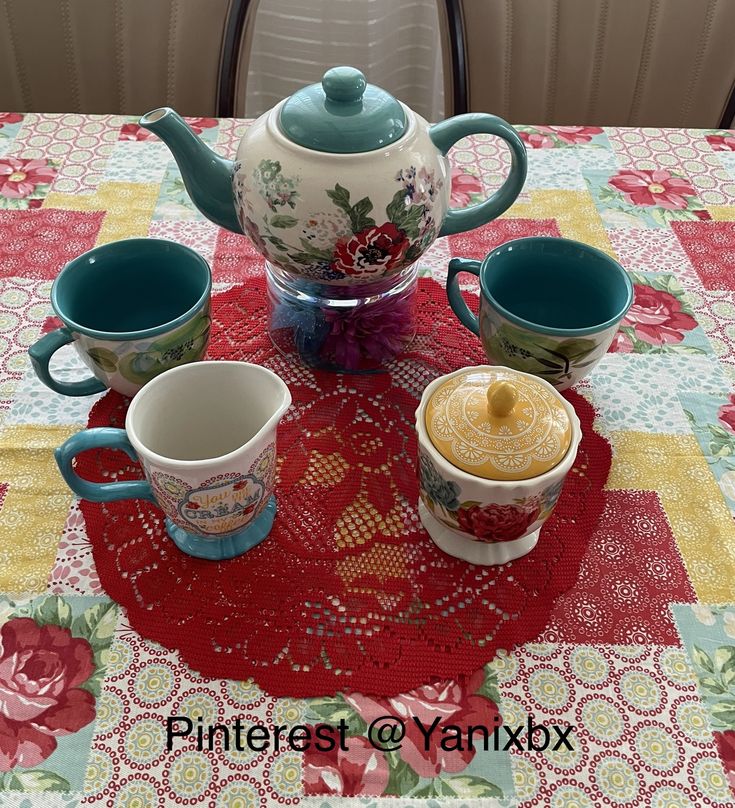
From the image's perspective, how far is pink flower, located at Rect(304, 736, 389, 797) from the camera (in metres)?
0.44

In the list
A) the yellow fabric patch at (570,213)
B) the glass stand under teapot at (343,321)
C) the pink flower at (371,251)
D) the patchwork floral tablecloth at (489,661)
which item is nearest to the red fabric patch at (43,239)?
the patchwork floral tablecloth at (489,661)

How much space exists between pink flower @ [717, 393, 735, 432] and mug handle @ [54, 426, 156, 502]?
47 cm

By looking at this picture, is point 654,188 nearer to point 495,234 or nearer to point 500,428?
point 495,234

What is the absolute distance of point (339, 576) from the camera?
0.53 meters

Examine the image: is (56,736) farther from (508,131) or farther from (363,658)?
Answer: (508,131)

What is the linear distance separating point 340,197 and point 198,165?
0.47 ft

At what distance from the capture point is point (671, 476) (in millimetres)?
609

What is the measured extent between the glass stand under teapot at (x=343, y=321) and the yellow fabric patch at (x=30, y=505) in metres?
0.20

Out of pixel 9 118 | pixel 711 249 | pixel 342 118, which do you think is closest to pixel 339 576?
pixel 342 118

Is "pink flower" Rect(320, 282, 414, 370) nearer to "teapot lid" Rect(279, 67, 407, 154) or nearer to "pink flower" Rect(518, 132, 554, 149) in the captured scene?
"teapot lid" Rect(279, 67, 407, 154)

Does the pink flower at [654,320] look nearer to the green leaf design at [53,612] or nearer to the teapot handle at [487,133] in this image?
the teapot handle at [487,133]

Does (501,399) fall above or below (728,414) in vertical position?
above

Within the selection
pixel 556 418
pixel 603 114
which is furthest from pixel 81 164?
pixel 603 114

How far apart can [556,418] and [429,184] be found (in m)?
0.20
